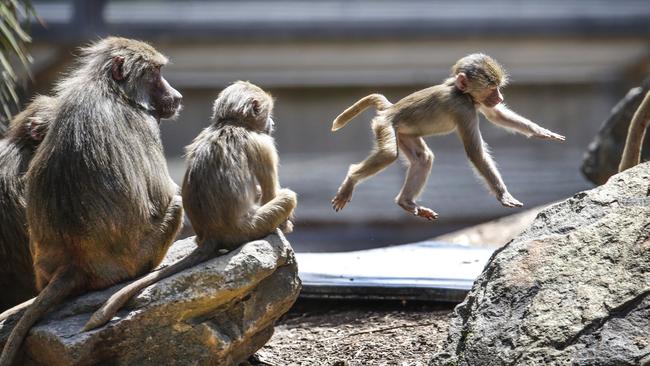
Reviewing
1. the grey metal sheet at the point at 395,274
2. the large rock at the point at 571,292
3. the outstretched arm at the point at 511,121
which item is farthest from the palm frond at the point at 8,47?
the large rock at the point at 571,292

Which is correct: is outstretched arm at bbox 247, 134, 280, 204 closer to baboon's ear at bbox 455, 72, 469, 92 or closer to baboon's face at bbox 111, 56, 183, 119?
baboon's face at bbox 111, 56, 183, 119

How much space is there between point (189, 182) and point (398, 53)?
798 centimetres

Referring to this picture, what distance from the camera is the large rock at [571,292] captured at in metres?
3.86

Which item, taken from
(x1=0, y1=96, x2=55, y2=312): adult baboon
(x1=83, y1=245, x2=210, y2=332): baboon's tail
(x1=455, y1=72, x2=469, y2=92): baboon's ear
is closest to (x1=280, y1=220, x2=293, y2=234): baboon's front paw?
(x1=83, y1=245, x2=210, y2=332): baboon's tail

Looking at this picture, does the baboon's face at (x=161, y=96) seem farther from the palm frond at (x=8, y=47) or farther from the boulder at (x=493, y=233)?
the boulder at (x=493, y=233)

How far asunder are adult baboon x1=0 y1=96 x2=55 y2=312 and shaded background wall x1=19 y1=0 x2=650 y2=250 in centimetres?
652

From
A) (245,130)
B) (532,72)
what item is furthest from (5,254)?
(532,72)

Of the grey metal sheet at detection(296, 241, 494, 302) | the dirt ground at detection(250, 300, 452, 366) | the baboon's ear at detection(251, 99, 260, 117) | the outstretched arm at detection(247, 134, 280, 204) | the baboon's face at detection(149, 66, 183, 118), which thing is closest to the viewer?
the outstretched arm at detection(247, 134, 280, 204)

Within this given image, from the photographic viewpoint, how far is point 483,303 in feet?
13.9

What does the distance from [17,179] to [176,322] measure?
1.84 meters

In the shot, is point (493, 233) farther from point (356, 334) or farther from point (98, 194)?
point (98, 194)

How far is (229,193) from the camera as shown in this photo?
A: 470 centimetres

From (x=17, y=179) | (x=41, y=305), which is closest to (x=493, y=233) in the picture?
(x=17, y=179)

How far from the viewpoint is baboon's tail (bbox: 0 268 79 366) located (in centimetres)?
442
